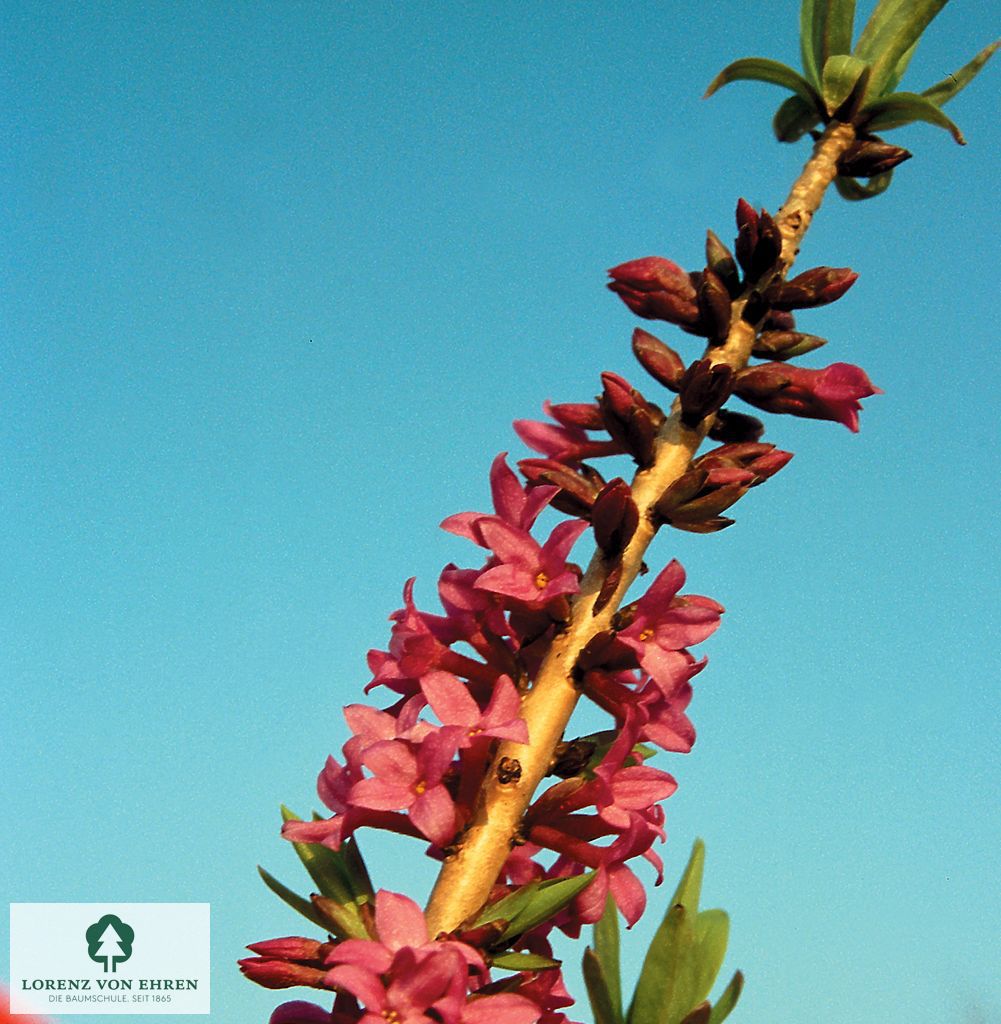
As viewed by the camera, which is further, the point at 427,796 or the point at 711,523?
the point at 711,523

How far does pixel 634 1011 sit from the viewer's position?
232 centimetres

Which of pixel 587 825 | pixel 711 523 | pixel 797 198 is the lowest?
pixel 587 825

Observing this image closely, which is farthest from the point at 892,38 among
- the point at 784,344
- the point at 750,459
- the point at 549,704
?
the point at 549,704

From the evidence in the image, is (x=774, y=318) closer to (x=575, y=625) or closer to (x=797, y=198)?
(x=797, y=198)

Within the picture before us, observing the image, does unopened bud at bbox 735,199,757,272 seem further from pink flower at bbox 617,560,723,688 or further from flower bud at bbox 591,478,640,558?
pink flower at bbox 617,560,723,688

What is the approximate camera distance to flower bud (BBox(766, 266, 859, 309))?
2.76m

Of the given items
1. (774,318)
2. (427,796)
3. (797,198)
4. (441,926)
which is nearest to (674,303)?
(774,318)

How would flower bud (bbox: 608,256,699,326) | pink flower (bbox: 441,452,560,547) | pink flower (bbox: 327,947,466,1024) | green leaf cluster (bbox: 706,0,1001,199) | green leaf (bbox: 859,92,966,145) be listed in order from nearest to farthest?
pink flower (bbox: 327,947,466,1024), pink flower (bbox: 441,452,560,547), flower bud (bbox: 608,256,699,326), green leaf (bbox: 859,92,966,145), green leaf cluster (bbox: 706,0,1001,199)

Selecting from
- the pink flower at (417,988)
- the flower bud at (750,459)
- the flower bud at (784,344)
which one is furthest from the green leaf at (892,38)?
the pink flower at (417,988)

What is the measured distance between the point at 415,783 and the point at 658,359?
1127mm

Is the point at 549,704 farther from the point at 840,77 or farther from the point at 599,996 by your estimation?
the point at 840,77

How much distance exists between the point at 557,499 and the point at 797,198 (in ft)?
3.25

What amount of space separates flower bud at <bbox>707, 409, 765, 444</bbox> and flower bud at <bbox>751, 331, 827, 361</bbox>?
161 mm

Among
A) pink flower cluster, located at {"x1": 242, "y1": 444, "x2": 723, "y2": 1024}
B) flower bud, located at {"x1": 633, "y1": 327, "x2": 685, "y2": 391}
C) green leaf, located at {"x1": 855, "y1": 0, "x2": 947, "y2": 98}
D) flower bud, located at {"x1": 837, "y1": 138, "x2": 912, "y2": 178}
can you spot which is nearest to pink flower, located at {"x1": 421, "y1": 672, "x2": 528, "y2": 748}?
pink flower cluster, located at {"x1": 242, "y1": 444, "x2": 723, "y2": 1024}
